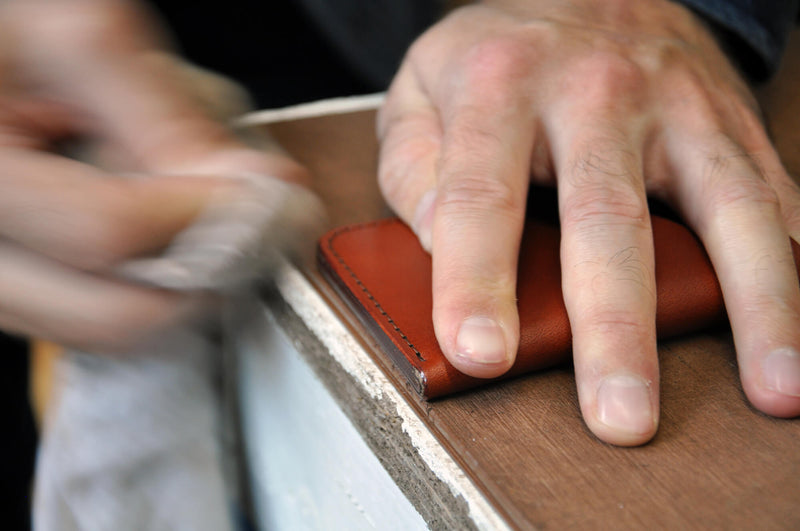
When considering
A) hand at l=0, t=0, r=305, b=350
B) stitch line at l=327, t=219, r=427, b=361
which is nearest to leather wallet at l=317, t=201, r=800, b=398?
stitch line at l=327, t=219, r=427, b=361

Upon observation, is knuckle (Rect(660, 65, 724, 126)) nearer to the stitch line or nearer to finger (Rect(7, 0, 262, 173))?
the stitch line

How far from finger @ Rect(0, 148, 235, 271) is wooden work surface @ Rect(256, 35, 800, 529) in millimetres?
201

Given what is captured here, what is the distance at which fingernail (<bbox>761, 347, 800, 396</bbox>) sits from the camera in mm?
409

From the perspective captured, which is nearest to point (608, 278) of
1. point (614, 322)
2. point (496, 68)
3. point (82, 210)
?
point (614, 322)

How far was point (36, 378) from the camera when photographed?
2.88 feet

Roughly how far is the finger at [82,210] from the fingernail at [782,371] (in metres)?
0.41

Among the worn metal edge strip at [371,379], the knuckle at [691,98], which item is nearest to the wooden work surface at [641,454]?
the worn metal edge strip at [371,379]

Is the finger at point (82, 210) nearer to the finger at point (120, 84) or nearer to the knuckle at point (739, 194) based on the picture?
the finger at point (120, 84)

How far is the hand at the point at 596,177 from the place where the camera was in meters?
0.43

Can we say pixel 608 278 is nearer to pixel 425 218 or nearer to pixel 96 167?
pixel 425 218

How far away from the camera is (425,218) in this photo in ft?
1.85

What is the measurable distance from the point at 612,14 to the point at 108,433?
2.42 feet

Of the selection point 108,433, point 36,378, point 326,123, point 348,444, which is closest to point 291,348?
point 348,444

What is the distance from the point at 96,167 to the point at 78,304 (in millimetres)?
101
